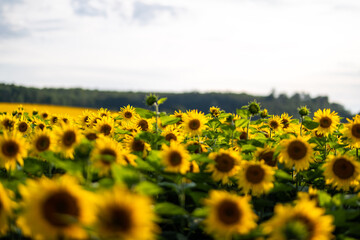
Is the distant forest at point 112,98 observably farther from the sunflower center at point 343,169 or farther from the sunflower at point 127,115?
the sunflower center at point 343,169

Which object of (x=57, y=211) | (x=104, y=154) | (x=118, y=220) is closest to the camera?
(x=118, y=220)

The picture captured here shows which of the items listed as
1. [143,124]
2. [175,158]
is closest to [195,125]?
[143,124]

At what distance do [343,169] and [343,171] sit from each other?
0.08ft

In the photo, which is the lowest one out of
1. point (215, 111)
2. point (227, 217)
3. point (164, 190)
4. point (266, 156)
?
point (164, 190)

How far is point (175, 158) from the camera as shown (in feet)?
11.2

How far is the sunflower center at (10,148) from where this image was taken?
3.42m

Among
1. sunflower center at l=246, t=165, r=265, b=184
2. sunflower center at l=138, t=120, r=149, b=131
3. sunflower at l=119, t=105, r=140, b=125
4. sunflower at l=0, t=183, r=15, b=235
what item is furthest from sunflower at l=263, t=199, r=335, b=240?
sunflower at l=119, t=105, r=140, b=125

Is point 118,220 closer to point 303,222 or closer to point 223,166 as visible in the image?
point 303,222

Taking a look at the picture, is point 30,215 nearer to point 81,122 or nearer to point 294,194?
point 294,194

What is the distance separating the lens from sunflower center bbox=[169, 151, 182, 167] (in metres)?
3.38

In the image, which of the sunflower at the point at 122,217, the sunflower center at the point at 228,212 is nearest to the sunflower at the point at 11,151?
the sunflower at the point at 122,217

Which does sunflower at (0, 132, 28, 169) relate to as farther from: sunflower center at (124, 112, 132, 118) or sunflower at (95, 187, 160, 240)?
sunflower center at (124, 112, 132, 118)

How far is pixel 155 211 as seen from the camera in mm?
2594

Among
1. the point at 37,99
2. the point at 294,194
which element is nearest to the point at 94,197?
the point at 294,194
